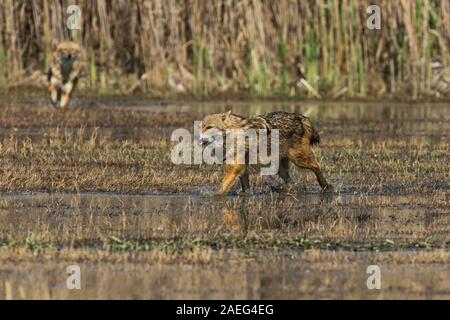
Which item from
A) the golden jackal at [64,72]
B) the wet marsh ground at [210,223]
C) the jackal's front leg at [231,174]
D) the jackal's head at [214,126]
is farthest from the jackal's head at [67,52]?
the jackal's head at [214,126]

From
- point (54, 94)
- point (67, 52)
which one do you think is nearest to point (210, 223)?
point (54, 94)

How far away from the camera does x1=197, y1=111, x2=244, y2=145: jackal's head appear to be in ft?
39.9

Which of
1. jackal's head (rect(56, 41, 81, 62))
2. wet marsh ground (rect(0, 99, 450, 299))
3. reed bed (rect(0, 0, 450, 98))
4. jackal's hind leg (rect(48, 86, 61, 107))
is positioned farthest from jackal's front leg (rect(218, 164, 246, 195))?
reed bed (rect(0, 0, 450, 98))

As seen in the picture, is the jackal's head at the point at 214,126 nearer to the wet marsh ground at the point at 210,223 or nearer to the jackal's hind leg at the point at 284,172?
the wet marsh ground at the point at 210,223

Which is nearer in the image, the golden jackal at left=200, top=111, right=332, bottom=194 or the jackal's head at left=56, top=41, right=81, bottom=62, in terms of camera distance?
the golden jackal at left=200, top=111, right=332, bottom=194

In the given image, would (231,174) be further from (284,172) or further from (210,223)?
(210,223)

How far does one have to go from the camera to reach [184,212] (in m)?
11.8

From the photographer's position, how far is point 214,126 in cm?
1219

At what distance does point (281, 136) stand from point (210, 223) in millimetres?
2104

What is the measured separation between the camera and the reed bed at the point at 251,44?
2655 centimetres

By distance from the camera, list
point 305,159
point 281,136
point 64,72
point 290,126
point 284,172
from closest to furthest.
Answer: point 281,136 < point 290,126 < point 305,159 < point 284,172 < point 64,72

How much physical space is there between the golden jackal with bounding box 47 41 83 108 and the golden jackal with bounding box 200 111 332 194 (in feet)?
38.8

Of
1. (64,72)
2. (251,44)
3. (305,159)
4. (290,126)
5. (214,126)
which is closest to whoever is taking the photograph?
(214,126)

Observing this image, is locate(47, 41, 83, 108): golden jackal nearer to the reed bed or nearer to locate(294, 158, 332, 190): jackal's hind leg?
the reed bed
